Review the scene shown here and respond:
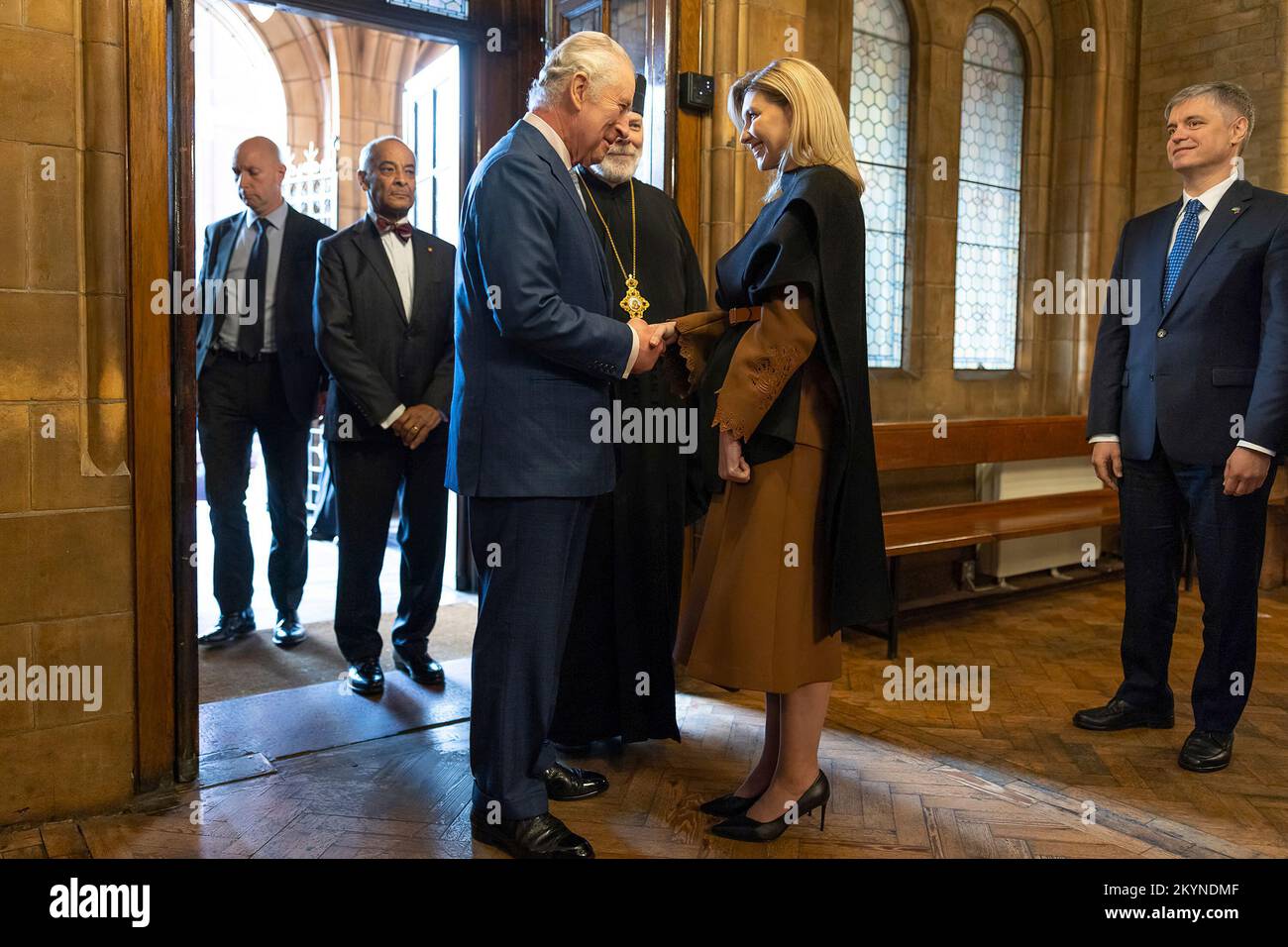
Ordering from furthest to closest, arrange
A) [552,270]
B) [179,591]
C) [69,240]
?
[179,591] → [69,240] → [552,270]

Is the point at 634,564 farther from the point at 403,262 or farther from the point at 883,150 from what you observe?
the point at 883,150

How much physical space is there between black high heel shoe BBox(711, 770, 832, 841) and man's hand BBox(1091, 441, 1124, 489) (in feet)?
5.42

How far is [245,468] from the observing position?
4.60 meters

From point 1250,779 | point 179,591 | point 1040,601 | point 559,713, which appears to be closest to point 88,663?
point 179,591

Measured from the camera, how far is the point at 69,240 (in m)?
2.81

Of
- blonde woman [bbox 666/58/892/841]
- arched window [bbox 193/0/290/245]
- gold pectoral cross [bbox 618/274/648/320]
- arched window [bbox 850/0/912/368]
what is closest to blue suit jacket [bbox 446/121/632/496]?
blonde woman [bbox 666/58/892/841]

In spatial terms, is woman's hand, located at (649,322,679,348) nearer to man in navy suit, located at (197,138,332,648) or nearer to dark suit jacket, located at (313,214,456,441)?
dark suit jacket, located at (313,214,456,441)

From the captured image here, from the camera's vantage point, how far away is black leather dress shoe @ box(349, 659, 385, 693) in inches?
156

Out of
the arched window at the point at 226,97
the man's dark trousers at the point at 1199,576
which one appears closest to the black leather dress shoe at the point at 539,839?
the man's dark trousers at the point at 1199,576

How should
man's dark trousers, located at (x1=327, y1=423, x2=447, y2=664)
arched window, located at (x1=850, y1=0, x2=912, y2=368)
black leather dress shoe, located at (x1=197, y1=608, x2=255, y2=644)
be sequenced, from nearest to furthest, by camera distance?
1. man's dark trousers, located at (x1=327, y1=423, x2=447, y2=664)
2. black leather dress shoe, located at (x1=197, y1=608, x2=255, y2=644)
3. arched window, located at (x1=850, y1=0, x2=912, y2=368)

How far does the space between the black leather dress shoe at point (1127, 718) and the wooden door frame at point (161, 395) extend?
2.83 m

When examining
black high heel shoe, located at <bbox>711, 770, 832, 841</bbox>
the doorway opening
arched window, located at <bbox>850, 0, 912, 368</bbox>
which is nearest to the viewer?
black high heel shoe, located at <bbox>711, 770, 832, 841</bbox>

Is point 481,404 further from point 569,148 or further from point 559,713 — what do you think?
point 559,713

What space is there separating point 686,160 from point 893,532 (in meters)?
1.97
